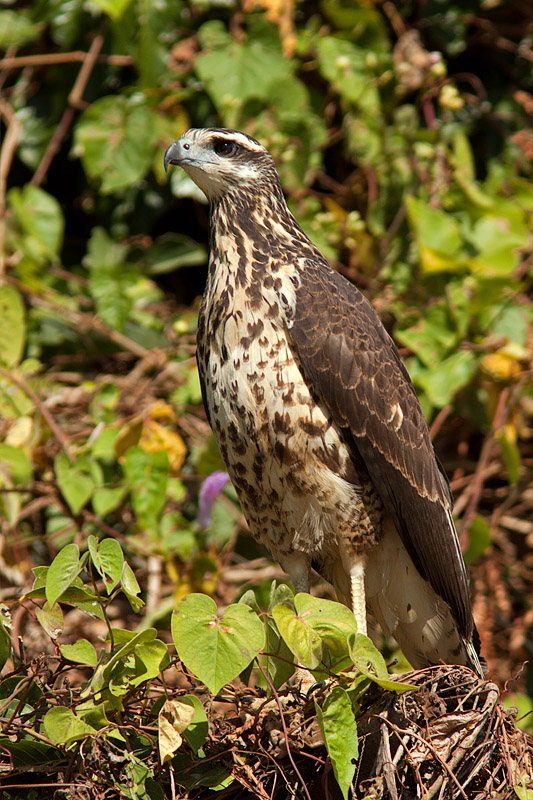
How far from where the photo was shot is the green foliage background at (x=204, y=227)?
13.7 ft

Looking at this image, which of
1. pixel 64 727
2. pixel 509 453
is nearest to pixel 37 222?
pixel 509 453

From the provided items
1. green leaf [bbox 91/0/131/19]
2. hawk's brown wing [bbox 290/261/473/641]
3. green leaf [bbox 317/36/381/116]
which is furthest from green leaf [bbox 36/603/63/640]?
green leaf [bbox 317/36/381/116]

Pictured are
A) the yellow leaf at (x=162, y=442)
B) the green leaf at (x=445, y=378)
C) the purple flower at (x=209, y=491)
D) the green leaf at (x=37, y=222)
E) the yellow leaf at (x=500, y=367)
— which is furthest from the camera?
the green leaf at (x=37, y=222)

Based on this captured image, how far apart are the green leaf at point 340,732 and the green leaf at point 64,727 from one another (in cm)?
56

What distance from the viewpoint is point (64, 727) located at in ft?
7.09

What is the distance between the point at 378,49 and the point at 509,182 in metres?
1.00

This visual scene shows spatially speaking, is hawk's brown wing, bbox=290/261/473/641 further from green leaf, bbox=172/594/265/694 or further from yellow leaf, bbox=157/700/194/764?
yellow leaf, bbox=157/700/194/764

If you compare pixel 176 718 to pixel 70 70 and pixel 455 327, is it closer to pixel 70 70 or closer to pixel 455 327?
pixel 455 327

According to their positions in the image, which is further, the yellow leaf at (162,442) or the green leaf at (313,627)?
the yellow leaf at (162,442)

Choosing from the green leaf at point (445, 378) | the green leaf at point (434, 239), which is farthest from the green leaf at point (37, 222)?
→ the green leaf at point (445, 378)

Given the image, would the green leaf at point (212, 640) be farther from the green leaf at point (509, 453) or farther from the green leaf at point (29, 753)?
the green leaf at point (509, 453)

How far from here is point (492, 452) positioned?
4.57 metres

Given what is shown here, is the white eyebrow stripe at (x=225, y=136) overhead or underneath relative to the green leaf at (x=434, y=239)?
overhead

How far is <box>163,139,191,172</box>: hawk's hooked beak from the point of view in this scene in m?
3.24
